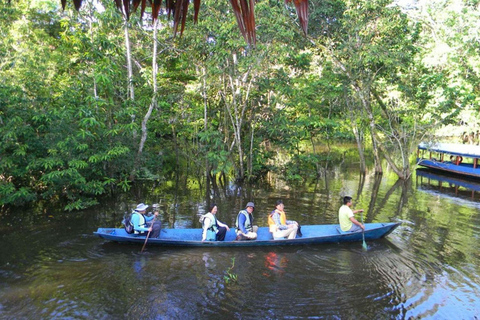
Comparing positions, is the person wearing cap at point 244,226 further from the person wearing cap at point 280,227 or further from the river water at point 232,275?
the person wearing cap at point 280,227

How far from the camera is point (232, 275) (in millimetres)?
7789

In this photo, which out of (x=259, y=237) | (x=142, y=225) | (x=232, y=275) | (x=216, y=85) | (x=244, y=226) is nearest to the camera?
(x=232, y=275)

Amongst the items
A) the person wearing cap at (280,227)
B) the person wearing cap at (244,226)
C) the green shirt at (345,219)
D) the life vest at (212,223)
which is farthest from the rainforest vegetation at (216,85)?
the green shirt at (345,219)

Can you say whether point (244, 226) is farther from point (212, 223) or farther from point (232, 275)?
point (232, 275)

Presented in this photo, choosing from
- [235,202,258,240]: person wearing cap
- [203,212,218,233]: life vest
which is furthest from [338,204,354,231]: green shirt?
[203,212,218,233]: life vest

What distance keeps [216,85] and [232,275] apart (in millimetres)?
12413

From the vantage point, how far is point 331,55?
782 inches

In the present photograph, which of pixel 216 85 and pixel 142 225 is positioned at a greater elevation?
pixel 216 85

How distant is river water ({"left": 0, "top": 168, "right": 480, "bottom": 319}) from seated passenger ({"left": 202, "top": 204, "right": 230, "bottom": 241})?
1.21 feet

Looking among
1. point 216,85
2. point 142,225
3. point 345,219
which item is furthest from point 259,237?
point 216,85

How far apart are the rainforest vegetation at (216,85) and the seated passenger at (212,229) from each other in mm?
5400

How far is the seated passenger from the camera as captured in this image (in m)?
9.33

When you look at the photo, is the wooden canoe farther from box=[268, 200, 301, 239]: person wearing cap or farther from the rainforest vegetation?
the rainforest vegetation

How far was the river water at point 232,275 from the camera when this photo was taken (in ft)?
21.2
